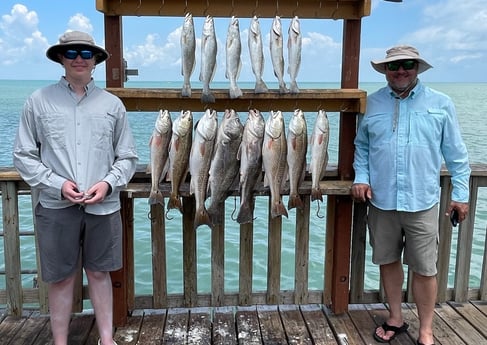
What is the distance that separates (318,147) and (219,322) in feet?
4.47

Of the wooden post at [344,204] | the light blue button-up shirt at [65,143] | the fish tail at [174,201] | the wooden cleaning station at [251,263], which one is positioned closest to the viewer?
the light blue button-up shirt at [65,143]

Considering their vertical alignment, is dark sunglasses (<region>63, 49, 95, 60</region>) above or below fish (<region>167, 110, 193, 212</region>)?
above

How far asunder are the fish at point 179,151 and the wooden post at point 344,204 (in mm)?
1059

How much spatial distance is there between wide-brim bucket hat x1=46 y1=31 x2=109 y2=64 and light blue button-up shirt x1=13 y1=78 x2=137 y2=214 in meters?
0.14

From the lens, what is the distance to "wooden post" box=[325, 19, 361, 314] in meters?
3.10

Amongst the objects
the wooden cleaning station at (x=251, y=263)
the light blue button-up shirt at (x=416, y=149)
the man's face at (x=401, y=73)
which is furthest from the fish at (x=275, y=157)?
the man's face at (x=401, y=73)

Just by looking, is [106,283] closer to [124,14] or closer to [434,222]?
[124,14]

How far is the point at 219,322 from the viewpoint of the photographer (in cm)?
325

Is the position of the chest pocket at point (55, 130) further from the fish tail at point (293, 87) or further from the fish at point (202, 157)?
the fish tail at point (293, 87)

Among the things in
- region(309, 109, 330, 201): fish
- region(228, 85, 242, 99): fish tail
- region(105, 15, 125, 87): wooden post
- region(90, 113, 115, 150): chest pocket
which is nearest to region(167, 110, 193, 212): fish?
region(228, 85, 242, 99): fish tail

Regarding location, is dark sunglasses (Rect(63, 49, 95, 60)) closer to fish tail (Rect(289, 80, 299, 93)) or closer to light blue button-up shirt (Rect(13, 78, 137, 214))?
light blue button-up shirt (Rect(13, 78, 137, 214))

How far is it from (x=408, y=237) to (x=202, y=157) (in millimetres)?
1317

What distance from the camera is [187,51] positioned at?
2.79 metres

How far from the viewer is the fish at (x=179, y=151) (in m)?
2.77
